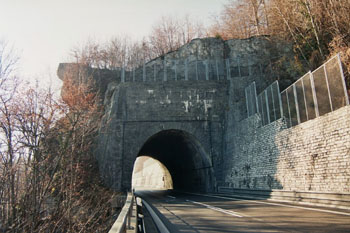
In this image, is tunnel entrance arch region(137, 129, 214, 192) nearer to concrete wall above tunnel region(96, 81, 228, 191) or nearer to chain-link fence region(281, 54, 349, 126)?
concrete wall above tunnel region(96, 81, 228, 191)

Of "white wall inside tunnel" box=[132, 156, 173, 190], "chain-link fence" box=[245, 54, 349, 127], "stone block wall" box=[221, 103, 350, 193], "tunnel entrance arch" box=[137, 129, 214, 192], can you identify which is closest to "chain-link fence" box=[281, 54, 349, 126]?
"chain-link fence" box=[245, 54, 349, 127]

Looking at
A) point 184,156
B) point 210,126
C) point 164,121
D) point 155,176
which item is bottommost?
point 155,176

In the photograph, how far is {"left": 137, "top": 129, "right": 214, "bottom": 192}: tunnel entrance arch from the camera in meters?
22.5

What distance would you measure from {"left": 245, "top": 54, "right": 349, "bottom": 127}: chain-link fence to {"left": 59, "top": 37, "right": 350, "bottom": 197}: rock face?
0.62 meters

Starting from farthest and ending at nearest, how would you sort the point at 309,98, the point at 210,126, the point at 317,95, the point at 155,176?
the point at 155,176 → the point at 210,126 → the point at 309,98 → the point at 317,95

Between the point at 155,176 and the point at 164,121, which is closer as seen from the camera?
the point at 164,121

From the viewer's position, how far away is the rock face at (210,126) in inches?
555

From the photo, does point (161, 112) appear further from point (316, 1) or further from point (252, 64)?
point (316, 1)

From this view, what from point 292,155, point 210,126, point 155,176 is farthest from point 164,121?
point 155,176

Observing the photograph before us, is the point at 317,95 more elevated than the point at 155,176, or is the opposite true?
the point at 317,95

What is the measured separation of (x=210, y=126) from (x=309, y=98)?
967 cm

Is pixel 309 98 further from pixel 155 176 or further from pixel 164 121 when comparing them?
pixel 155 176

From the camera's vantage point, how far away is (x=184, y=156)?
26953 millimetres

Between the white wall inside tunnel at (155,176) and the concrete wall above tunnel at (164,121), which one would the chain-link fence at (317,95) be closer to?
the concrete wall above tunnel at (164,121)
